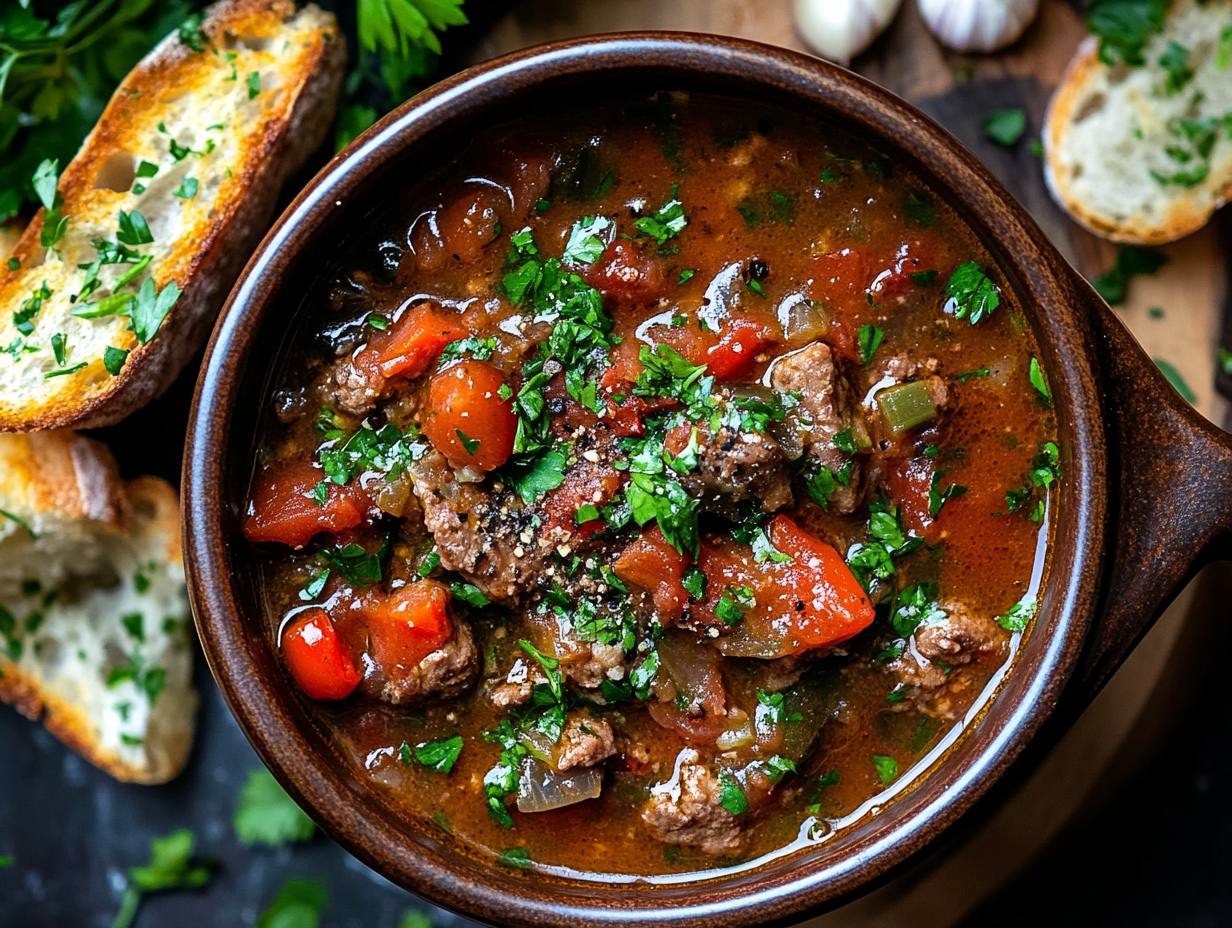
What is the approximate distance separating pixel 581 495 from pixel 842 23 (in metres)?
1.81

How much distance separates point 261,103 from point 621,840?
2.39 m

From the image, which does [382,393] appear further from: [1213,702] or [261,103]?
[1213,702]

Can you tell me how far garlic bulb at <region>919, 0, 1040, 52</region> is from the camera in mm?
3479

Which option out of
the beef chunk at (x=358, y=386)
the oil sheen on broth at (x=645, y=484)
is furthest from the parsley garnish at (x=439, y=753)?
the beef chunk at (x=358, y=386)

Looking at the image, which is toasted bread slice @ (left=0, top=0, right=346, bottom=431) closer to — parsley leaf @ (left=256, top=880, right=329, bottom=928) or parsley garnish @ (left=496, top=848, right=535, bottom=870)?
parsley garnish @ (left=496, top=848, right=535, bottom=870)

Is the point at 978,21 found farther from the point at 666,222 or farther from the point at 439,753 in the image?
the point at 439,753

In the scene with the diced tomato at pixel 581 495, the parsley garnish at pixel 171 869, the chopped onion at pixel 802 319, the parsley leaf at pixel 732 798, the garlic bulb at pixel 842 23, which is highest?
the garlic bulb at pixel 842 23

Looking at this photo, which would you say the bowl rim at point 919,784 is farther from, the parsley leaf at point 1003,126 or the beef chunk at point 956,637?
the parsley leaf at point 1003,126

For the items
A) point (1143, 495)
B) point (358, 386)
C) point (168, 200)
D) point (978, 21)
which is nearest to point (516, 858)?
point (358, 386)

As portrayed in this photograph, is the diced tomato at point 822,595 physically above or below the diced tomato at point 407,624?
below

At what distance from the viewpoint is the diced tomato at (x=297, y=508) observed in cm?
283

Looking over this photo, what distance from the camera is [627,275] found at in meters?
2.79

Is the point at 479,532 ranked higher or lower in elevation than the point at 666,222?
lower

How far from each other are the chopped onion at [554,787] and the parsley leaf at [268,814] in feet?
4.75
